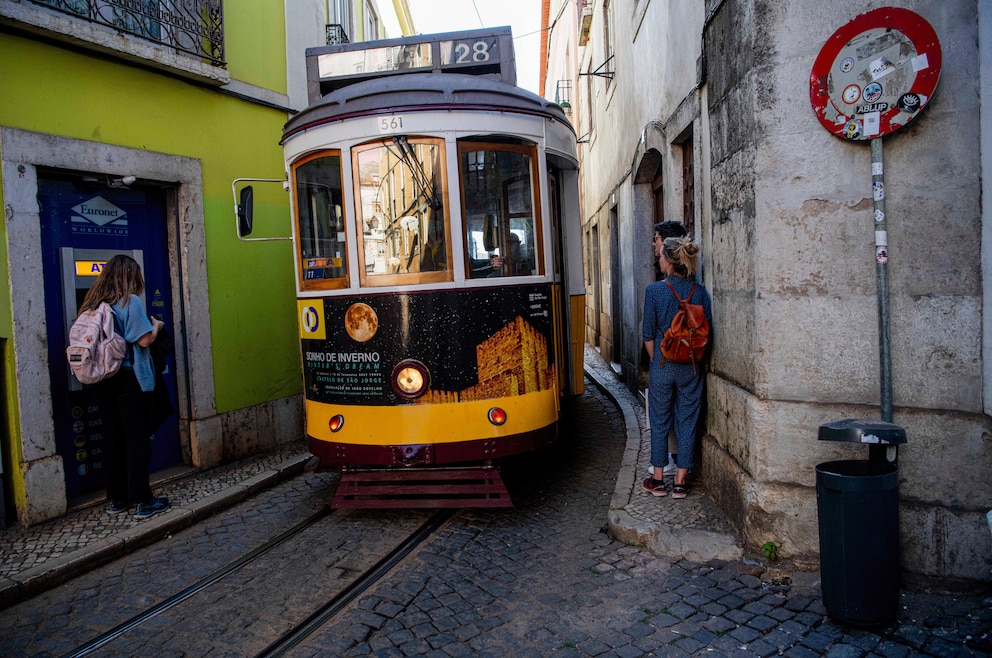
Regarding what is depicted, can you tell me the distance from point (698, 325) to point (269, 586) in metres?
3.15

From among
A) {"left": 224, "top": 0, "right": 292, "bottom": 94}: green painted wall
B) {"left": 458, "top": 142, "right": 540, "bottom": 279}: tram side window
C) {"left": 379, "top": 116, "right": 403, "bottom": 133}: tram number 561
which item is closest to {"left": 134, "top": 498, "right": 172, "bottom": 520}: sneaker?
{"left": 458, "top": 142, "right": 540, "bottom": 279}: tram side window

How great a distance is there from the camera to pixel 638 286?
27.9 feet

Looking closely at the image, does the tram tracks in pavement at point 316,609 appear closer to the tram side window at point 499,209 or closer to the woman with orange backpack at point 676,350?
the woman with orange backpack at point 676,350

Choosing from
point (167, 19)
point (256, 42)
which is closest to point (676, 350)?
point (167, 19)

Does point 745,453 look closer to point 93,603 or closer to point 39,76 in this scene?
point 93,603

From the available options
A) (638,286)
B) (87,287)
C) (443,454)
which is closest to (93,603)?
(443,454)

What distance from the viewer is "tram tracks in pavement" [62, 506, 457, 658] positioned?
3.44 metres

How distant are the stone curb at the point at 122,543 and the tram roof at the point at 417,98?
298 centimetres

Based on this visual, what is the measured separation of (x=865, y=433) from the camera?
326 cm

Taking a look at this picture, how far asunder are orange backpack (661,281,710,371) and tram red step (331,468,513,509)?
148 cm

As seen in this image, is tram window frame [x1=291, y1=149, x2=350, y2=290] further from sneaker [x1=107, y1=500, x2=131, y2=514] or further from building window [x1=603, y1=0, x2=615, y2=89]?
building window [x1=603, y1=0, x2=615, y2=89]

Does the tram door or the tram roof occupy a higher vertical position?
A: the tram roof

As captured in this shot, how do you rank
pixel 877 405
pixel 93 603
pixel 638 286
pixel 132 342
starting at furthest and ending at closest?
1. pixel 638 286
2. pixel 132 342
3. pixel 93 603
4. pixel 877 405

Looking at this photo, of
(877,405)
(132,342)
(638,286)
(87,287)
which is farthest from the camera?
(638,286)
